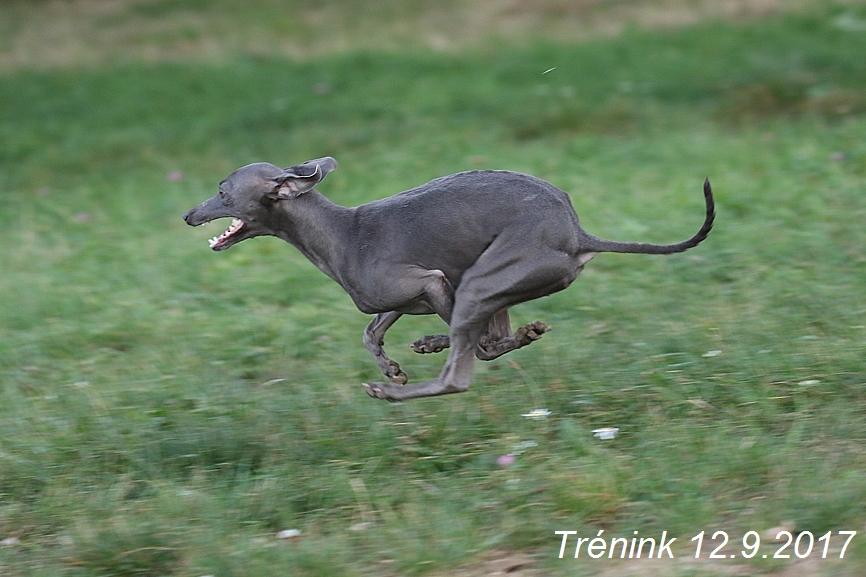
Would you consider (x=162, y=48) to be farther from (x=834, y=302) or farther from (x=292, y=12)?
(x=834, y=302)

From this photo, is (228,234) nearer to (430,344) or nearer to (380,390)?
(380,390)

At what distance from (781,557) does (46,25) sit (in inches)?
643

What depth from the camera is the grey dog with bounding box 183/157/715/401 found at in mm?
4910

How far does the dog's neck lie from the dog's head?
63mm

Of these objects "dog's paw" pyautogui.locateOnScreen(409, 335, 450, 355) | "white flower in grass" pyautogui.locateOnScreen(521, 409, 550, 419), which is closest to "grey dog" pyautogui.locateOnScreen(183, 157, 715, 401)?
"dog's paw" pyautogui.locateOnScreen(409, 335, 450, 355)

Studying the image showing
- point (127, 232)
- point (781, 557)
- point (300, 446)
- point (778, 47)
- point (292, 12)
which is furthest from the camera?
point (292, 12)

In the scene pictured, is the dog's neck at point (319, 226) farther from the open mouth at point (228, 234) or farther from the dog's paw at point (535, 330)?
the dog's paw at point (535, 330)

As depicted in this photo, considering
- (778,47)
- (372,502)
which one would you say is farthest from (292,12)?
(372,502)

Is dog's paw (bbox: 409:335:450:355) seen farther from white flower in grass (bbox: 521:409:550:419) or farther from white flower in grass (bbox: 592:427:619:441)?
white flower in grass (bbox: 592:427:619:441)

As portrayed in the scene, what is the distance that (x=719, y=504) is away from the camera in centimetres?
432

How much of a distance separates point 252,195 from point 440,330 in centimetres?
196

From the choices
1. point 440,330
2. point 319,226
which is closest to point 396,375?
point 319,226

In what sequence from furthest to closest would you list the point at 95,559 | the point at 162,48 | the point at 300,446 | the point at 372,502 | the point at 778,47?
the point at 162,48 < the point at 778,47 < the point at 300,446 < the point at 372,502 < the point at 95,559

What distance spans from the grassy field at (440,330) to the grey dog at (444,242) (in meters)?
0.61
